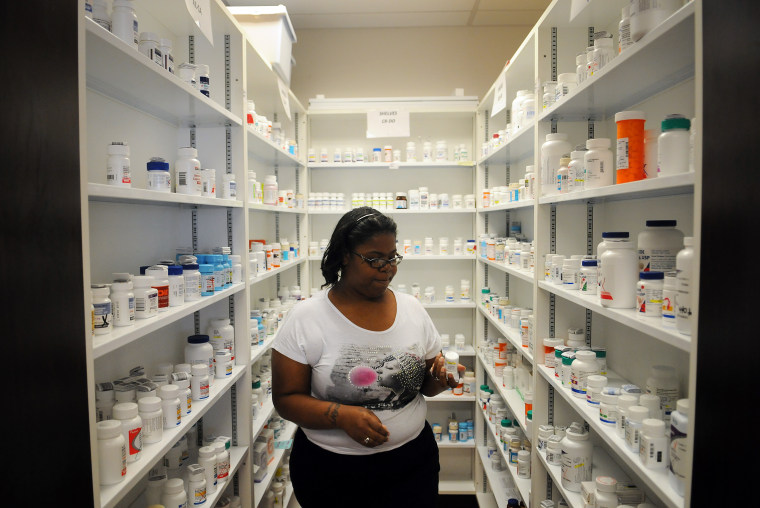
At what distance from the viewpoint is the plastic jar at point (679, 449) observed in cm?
120

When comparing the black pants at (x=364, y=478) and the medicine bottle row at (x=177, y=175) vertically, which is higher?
the medicine bottle row at (x=177, y=175)

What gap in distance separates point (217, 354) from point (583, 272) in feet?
5.72

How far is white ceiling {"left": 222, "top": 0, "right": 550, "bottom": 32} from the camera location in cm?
398

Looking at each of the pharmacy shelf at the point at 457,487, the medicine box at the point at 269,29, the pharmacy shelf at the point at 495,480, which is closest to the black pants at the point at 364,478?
the pharmacy shelf at the point at 495,480

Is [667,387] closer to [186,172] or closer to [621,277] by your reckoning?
[621,277]

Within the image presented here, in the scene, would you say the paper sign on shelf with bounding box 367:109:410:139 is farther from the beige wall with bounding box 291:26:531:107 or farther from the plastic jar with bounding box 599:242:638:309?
the plastic jar with bounding box 599:242:638:309

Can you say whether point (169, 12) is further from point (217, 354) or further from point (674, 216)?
point (674, 216)

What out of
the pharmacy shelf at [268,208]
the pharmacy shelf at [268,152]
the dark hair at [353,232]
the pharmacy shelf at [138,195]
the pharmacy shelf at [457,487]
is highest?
the pharmacy shelf at [268,152]

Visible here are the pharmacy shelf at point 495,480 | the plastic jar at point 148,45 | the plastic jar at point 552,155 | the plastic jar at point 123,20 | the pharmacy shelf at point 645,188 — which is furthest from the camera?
the pharmacy shelf at point 495,480

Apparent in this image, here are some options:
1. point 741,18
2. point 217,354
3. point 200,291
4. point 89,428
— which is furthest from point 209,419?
point 741,18

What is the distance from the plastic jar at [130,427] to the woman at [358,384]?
488 mm

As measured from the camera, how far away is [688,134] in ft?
4.22

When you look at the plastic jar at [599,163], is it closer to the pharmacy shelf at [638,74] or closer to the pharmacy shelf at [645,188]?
the pharmacy shelf at [645,188]

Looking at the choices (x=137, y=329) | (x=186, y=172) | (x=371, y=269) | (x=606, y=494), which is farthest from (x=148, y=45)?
(x=606, y=494)
